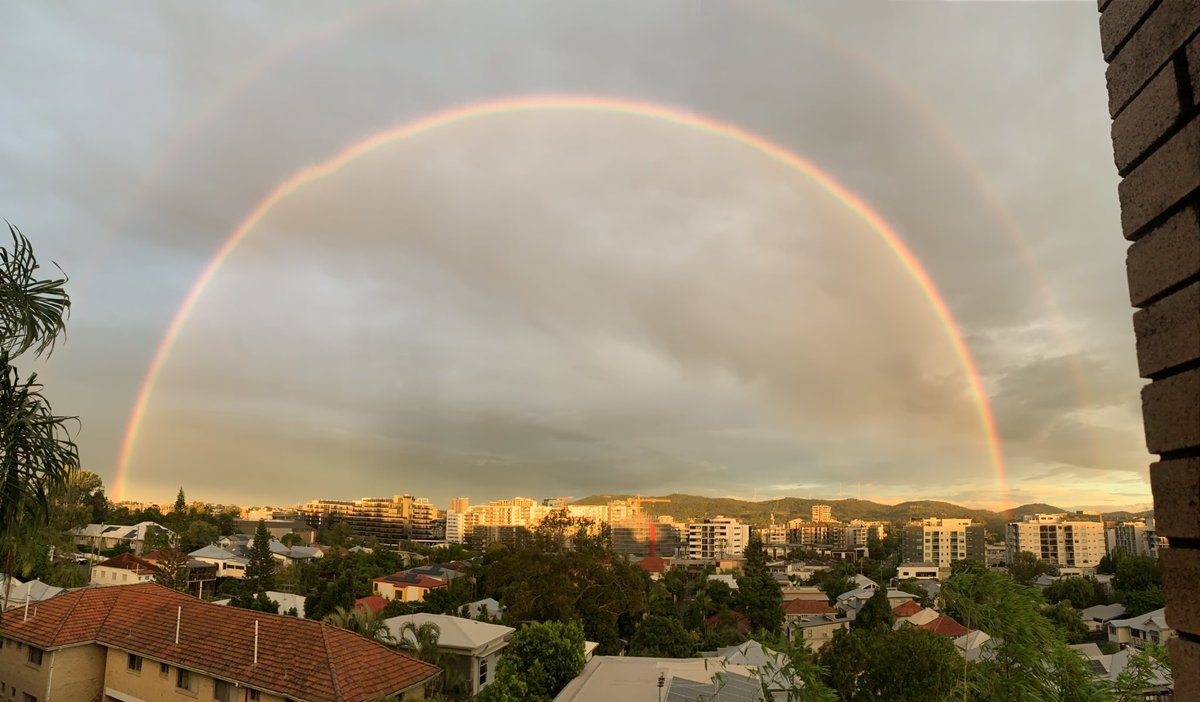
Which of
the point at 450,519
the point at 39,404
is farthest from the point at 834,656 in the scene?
the point at 450,519

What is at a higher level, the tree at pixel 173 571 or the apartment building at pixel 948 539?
the tree at pixel 173 571

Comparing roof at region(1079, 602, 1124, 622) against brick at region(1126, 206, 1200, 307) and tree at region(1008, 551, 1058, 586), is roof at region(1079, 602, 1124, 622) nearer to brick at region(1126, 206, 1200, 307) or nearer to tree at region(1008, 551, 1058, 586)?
tree at region(1008, 551, 1058, 586)

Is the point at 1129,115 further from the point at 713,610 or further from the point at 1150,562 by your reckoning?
the point at 1150,562

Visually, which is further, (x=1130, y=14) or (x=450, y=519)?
(x=450, y=519)

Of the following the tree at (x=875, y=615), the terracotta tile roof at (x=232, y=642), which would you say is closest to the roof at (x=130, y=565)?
the terracotta tile roof at (x=232, y=642)

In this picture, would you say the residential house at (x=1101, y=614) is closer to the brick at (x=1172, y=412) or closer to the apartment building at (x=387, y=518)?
the brick at (x=1172, y=412)

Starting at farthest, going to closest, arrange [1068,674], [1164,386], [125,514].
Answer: [125,514] < [1068,674] < [1164,386]
